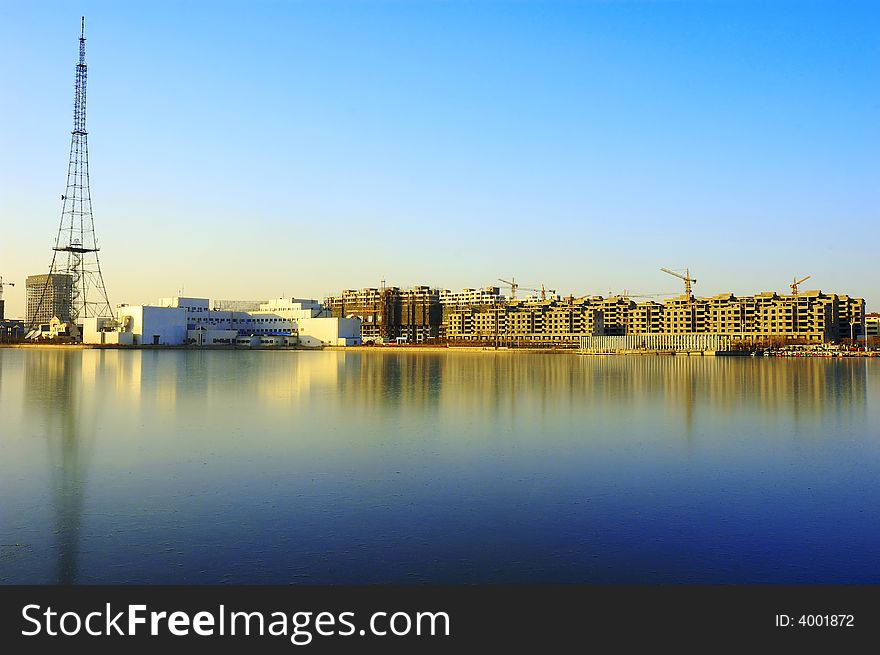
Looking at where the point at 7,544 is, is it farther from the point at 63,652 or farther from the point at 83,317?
the point at 83,317

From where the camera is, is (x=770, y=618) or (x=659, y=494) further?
(x=659, y=494)

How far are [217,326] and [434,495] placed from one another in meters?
A: 79.3

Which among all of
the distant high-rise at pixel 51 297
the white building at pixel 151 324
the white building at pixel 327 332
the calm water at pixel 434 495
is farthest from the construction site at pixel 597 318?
the calm water at pixel 434 495

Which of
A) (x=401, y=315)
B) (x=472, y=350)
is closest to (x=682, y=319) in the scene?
(x=472, y=350)

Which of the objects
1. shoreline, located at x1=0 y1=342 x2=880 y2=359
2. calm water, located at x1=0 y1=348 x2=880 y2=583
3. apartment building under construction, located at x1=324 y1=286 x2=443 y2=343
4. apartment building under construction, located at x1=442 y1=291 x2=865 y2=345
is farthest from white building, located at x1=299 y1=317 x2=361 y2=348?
calm water, located at x1=0 y1=348 x2=880 y2=583

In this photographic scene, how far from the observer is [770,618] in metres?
4.75

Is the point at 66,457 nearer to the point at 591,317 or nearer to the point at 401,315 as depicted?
the point at 591,317

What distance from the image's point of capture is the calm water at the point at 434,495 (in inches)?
220

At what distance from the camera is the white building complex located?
73.1 m

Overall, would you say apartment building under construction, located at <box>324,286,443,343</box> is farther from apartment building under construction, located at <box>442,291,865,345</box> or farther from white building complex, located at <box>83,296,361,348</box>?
white building complex, located at <box>83,296,361,348</box>

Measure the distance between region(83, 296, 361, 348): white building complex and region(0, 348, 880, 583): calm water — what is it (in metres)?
59.6

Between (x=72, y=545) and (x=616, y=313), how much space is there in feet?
293

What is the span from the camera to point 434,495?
26.1 ft

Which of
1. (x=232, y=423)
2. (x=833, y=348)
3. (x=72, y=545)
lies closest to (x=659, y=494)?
(x=72, y=545)
